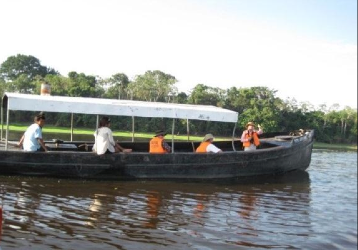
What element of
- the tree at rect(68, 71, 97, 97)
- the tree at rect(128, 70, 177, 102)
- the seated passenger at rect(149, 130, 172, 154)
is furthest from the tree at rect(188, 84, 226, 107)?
the seated passenger at rect(149, 130, 172, 154)

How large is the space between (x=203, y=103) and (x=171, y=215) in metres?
26.0

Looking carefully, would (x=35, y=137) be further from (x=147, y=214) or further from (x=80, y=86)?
(x=80, y=86)

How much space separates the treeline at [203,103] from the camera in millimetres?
21219

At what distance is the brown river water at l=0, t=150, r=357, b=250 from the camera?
17.1 feet

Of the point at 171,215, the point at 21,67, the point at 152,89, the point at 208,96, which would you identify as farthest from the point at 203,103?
the point at 21,67

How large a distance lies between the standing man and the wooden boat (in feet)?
0.68

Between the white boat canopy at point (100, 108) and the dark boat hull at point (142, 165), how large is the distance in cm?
107

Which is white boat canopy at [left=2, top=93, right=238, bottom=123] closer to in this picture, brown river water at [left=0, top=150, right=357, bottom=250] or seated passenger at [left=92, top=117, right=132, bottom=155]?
seated passenger at [left=92, top=117, right=132, bottom=155]

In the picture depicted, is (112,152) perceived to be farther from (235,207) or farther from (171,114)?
(235,207)

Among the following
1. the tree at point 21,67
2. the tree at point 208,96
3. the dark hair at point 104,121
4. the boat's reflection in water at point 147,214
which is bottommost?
the boat's reflection in water at point 147,214

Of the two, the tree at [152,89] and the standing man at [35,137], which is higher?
the tree at [152,89]

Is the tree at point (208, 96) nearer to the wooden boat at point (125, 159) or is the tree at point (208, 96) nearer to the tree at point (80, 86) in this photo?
the tree at point (80, 86)

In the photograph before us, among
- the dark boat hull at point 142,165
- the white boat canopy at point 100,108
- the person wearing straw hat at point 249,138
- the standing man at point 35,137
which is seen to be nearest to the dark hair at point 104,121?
the white boat canopy at point 100,108

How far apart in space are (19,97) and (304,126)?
19162mm
